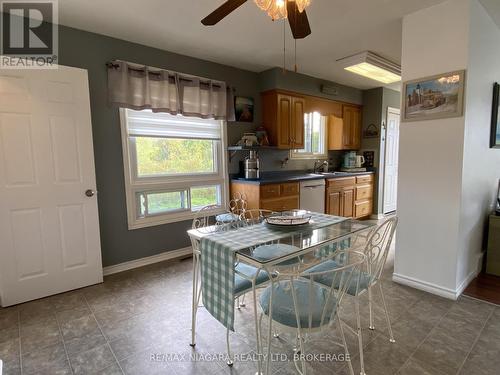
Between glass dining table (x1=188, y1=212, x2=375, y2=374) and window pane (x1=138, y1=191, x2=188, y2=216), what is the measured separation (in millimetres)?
1620

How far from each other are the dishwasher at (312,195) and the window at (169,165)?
1.12 m

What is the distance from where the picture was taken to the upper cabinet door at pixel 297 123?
162 inches

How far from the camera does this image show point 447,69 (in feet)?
7.27

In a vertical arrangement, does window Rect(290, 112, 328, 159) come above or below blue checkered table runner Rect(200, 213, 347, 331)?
above

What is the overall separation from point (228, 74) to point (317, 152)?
224 centimetres

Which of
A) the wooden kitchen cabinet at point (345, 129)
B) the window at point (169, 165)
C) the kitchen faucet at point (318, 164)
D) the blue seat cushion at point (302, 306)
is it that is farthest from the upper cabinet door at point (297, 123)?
the blue seat cushion at point (302, 306)

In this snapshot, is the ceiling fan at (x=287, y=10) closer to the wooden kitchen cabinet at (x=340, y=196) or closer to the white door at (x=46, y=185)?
the white door at (x=46, y=185)

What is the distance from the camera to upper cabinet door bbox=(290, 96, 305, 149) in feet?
13.5

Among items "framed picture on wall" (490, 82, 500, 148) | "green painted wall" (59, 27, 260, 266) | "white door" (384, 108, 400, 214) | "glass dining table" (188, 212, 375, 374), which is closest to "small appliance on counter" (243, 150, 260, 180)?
"green painted wall" (59, 27, 260, 266)

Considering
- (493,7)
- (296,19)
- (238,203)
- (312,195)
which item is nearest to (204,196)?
(238,203)

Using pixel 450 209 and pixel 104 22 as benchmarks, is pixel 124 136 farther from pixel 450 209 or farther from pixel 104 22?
pixel 450 209

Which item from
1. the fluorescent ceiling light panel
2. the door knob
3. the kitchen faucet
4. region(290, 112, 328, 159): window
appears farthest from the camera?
the kitchen faucet

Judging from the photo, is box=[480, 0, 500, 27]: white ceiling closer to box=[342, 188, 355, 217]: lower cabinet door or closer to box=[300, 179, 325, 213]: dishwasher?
box=[300, 179, 325, 213]: dishwasher

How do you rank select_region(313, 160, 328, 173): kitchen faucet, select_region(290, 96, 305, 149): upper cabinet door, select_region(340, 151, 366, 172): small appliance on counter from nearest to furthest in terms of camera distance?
select_region(290, 96, 305, 149): upper cabinet door → select_region(313, 160, 328, 173): kitchen faucet → select_region(340, 151, 366, 172): small appliance on counter
